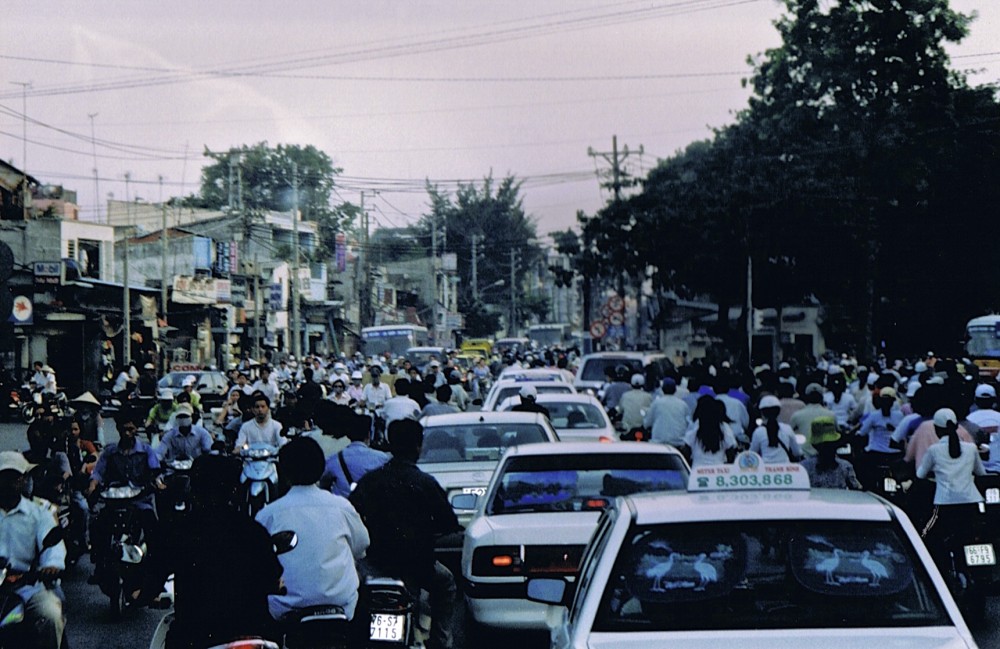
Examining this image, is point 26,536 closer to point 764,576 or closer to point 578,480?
point 578,480

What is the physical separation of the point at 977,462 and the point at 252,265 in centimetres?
6908

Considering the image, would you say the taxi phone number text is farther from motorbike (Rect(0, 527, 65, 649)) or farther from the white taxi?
motorbike (Rect(0, 527, 65, 649))

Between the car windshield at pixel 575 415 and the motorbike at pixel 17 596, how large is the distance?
37.7 ft

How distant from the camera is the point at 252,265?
257 feet

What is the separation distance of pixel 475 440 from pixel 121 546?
3.69 m

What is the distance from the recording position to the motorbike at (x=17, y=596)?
7.54 meters

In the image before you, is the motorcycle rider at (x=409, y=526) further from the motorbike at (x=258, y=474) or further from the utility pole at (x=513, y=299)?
the utility pole at (x=513, y=299)

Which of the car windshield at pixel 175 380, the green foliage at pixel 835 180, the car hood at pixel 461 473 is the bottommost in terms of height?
the car windshield at pixel 175 380

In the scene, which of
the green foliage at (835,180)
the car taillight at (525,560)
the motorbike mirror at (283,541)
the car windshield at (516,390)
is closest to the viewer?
the motorbike mirror at (283,541)

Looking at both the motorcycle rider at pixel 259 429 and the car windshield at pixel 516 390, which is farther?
the car windshield at pixel 516 390

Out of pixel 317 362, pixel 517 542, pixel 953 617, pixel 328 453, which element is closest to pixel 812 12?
pixel 317 362

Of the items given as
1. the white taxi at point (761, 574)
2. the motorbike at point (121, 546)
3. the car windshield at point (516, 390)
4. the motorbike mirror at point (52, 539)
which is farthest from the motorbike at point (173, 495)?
the car windshield at point (516, 390)

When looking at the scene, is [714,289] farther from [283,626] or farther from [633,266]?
[283,626]

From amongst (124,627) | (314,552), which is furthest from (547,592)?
(124,627)
